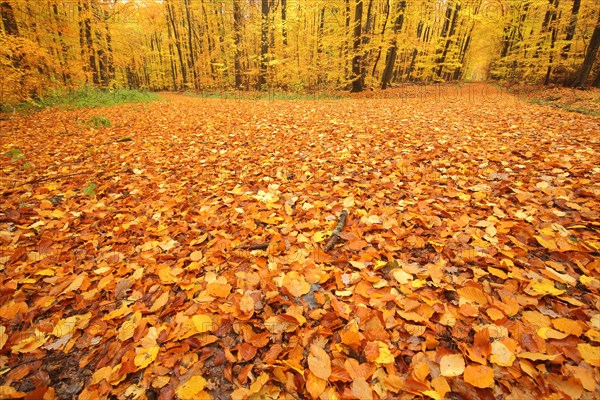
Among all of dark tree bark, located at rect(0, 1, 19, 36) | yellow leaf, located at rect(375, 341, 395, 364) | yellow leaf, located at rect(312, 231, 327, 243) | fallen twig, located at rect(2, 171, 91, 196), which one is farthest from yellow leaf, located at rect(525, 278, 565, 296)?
dark tree bark, located at rect(0, 1, 19, 36)

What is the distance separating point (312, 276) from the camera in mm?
2129

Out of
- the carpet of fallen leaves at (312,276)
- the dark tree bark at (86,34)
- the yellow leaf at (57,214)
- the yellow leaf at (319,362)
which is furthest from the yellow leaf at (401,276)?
the dark tree bark at (86,34)

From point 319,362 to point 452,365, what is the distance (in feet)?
2.24

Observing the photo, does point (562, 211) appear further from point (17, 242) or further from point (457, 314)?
point (17, 242)

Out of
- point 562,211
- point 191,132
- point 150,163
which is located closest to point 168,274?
point 150,163

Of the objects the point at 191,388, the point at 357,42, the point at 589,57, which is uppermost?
the point at 357,42

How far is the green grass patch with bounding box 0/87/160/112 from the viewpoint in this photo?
9.43 m

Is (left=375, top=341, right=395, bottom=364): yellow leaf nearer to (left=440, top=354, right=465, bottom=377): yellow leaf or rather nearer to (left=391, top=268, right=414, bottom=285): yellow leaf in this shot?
(left=440, top=354, right=465, bottom=377): yellow leaf

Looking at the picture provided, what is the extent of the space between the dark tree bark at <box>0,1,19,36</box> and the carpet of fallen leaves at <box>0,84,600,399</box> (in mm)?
8207

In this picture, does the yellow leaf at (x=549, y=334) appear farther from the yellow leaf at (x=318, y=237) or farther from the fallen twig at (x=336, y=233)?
the yellow leaf at (x=318, y=237)

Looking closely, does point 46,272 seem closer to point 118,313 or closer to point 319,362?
point 118,313

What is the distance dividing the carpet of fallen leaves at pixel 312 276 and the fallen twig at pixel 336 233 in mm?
58

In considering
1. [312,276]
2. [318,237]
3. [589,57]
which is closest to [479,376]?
[312,276]

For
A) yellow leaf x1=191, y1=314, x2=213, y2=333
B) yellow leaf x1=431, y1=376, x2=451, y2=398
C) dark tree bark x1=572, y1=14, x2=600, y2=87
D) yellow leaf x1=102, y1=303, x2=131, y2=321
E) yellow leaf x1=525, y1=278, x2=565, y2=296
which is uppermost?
dark tree bark x1=572, y1=14, x2=600, y2=87
